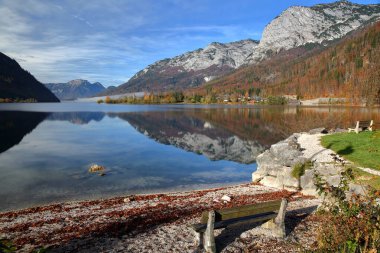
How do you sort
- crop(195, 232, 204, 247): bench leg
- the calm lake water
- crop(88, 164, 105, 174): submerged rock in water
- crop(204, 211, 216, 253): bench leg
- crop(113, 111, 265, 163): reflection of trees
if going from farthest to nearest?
crop(113, 111, 265, 163): reflection of trees, crop(88, 164, 105, 174): submerged rock in water, the calm lake water, crop(195, 232, 204, 247): bench leg, crop(204, 211, 216, 253): bench leg

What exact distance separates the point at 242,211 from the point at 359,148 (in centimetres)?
2199

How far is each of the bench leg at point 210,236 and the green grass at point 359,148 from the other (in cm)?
1670

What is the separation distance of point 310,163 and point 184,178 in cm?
1332

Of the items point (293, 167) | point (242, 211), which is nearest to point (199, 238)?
point (242, 211)

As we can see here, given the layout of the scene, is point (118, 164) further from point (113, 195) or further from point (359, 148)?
point (359, 148)

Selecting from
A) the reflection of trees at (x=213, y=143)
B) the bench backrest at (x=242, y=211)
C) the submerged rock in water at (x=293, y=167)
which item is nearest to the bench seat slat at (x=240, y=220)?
the bench backrest at (x=242, y=211)

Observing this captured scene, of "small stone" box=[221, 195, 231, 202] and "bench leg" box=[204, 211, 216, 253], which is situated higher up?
"bench leg" box=[204, 211, 216, 253]

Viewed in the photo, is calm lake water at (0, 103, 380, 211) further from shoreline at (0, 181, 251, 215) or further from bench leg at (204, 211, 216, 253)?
bench leg at (204, 211, 216, 253)

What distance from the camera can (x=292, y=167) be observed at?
24.0 metres

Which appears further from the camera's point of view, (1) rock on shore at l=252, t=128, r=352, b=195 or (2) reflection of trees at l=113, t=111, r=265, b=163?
(2) reflection of trees at l=113, t=111, r=265, b=163

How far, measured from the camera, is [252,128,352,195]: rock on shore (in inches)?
863

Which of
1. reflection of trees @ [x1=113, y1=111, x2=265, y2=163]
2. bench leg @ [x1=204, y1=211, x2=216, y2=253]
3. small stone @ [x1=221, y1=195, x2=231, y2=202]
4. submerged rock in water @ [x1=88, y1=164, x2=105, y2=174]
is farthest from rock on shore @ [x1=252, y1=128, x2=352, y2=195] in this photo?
submerged rock in water @ [x1=88, y1=164, x2=105, y2=174]

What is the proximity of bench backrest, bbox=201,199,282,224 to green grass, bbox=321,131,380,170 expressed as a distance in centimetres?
1365

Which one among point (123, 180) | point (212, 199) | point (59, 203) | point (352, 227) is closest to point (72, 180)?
point (123, 180)
